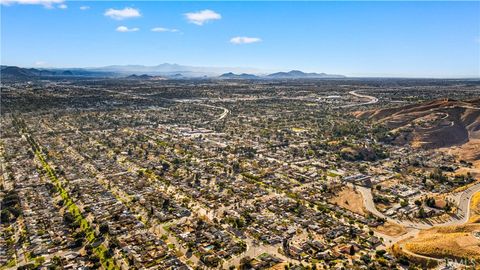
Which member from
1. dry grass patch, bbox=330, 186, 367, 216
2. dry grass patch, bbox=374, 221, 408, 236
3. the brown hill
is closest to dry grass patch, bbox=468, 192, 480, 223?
dry grass patch, bbox=374, 221, 408, 236

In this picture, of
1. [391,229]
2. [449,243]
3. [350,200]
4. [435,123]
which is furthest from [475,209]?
[435,123]

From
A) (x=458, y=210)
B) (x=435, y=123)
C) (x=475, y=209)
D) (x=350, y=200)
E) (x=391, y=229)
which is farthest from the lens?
(x=435, y=123)

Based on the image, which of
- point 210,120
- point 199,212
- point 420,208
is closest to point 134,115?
point 210,120

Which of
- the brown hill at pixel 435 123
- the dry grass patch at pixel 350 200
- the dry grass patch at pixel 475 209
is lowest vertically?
the dry grass patch at pixel 350 200

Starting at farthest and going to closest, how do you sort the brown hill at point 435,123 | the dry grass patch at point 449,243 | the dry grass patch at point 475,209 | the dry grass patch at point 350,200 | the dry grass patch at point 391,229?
the brown hill at point 435,123 → the dry grass patch at point 350,200 → the dry grass patch at point 475,209 → the dry grass patch at point 391,229 → the dry grass patch at point 449,243

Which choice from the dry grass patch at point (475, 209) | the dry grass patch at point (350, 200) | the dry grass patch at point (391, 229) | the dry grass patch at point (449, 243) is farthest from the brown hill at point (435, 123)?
the dry grass patch at point (449, 243)

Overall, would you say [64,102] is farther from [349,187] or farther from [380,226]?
[380,226]

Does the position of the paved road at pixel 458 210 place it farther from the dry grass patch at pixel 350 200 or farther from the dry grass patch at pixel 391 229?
the dry grass patch at pixel 391 229

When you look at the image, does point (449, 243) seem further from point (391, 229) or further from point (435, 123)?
point (435, 123)

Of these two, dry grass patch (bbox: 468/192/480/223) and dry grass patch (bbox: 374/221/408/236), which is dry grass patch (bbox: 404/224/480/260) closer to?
dry grass patch (bbox: 374/221/408/236)
